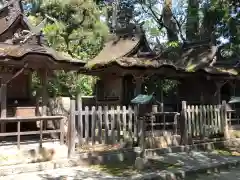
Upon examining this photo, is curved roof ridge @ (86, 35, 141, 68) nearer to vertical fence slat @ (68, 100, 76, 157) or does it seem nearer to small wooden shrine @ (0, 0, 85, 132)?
small wooden shrine @ (0, 0, 85, 132)

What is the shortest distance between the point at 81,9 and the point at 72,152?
2045 cm

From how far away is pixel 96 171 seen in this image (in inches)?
366

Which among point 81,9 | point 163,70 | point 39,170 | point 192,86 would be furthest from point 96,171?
point 81,9

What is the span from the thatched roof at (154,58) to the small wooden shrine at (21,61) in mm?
3367

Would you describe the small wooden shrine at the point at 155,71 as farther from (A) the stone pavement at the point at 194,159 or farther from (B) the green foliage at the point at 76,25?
(B) the green foliage at the point at 76,25

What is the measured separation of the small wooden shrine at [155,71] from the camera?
16172 mm

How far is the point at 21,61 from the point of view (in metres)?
11.7

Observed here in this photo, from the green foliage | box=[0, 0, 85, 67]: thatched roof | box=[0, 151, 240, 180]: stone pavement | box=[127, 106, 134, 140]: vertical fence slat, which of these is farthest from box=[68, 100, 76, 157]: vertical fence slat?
the green foliage

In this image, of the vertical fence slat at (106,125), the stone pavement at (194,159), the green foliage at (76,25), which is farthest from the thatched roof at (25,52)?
the green foliage at (76,25)

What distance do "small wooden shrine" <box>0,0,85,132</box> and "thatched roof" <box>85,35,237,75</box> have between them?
3367 millimetres

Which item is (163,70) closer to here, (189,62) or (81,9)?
(189,62)

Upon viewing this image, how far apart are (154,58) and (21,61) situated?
8.55 meters

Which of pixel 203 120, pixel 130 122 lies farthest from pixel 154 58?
pixel 130 122

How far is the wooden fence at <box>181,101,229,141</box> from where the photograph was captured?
12734 mm
